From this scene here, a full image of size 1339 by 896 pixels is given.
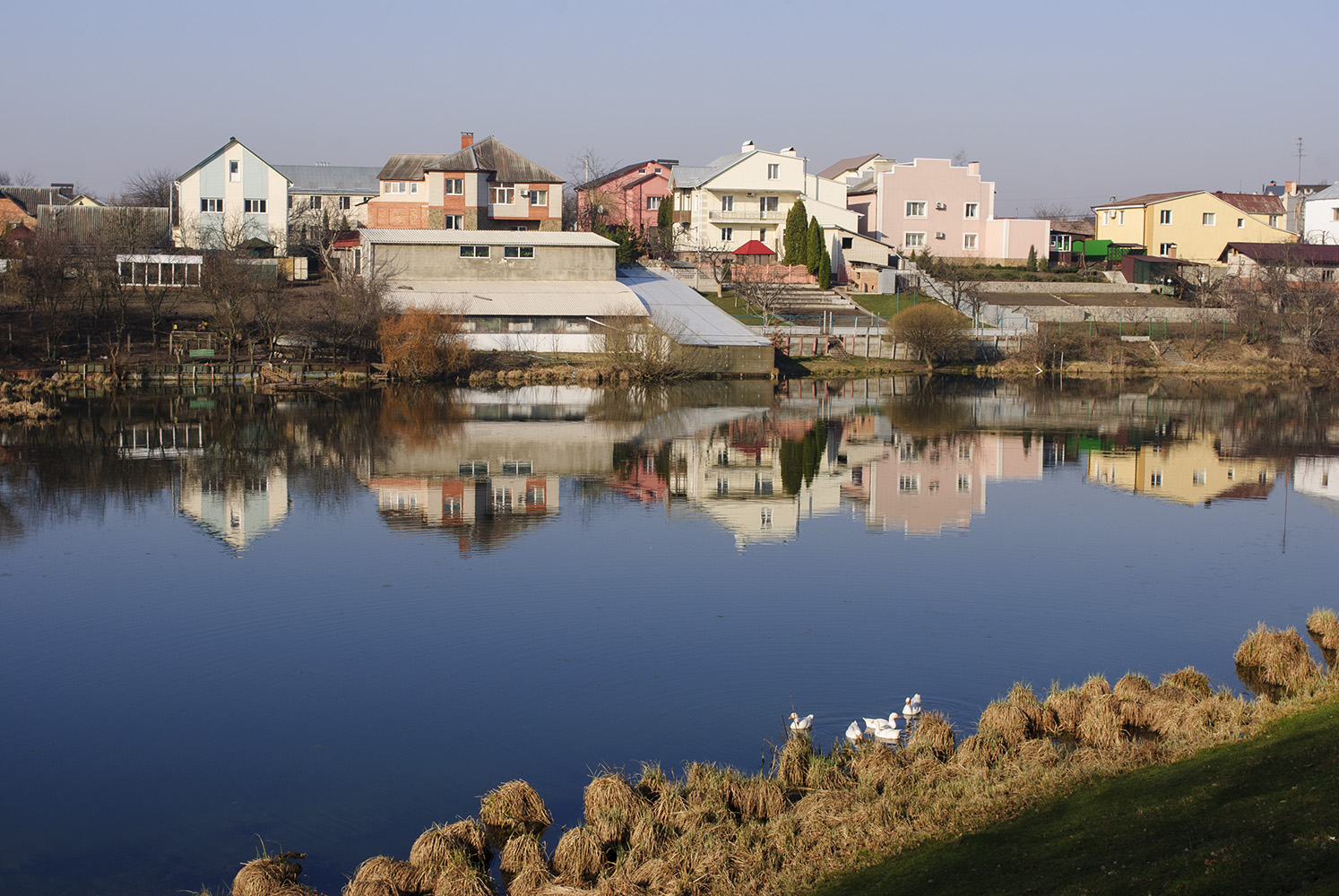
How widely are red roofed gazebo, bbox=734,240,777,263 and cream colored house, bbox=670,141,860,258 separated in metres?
2.55

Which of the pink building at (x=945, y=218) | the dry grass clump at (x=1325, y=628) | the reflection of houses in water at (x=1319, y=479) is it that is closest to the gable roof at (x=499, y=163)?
the pink building at (x=945, y=218)

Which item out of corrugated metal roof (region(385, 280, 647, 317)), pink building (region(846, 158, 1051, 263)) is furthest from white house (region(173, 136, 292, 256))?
pink building (region(846, 158, 1051, 263))

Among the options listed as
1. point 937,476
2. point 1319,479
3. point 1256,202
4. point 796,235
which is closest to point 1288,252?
point 1256,202

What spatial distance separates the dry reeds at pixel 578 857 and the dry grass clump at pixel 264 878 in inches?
64.0

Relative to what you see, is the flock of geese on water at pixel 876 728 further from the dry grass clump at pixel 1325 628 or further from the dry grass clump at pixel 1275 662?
the dry grass clump at pixel 1325 628

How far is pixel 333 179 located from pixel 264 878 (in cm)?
6514

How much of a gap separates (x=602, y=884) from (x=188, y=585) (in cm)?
931

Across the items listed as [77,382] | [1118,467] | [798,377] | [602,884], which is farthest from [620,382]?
[602,884]

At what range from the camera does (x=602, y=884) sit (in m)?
6.91

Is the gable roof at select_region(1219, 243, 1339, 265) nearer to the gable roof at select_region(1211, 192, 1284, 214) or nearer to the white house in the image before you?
the gable roof at select_region(1211, 192, 1284, 214)

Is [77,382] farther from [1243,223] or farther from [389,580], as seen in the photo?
[1243,223]

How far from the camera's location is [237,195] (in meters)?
56.1

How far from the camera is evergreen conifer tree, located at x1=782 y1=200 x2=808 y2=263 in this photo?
2247 inches

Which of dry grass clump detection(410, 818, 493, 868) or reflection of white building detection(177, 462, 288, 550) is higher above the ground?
reflection of white building detection(177, 462, 288, 550)
